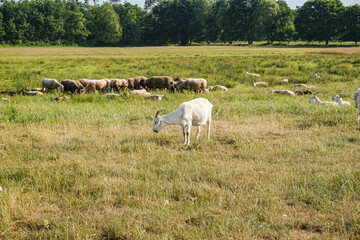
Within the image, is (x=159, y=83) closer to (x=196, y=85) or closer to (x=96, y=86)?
(x=196, y=85)

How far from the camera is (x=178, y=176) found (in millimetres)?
5840

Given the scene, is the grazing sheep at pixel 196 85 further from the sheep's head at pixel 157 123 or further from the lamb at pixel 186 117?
the sheep's head at pixel 157 123

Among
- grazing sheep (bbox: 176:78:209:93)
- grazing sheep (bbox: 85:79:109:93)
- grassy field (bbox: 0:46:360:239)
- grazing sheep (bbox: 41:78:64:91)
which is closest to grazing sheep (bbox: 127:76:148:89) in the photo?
grazing sheep (bbox: 85:79:109:93)

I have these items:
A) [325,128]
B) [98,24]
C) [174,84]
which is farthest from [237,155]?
[98,24]

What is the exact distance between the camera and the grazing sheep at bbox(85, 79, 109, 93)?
17.8 m

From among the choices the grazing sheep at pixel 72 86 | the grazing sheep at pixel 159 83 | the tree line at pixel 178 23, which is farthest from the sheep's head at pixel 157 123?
the tree line at pixel 178 23

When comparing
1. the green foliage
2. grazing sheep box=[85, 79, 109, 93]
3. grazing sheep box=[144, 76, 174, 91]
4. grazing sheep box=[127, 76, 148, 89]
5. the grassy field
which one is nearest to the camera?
the grassy field

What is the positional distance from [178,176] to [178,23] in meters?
103

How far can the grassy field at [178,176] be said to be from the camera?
13.9ft

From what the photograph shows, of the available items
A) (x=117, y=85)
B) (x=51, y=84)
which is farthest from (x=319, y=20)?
(x=51, y=84)

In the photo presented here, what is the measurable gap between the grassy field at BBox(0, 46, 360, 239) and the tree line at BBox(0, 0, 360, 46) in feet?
264

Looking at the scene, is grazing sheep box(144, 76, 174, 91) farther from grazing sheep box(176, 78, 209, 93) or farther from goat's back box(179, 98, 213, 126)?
goat's back box(179, 98, 213, 126)

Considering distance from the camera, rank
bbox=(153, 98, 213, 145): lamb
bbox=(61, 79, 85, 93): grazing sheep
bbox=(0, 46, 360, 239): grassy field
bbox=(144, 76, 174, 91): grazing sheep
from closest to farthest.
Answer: bbox=(0, 46, 360, 239): grassy field, bbox=(153, 98, 213, 145): lamb, bbox=(61, 79, 85, 93): grazing sheep, bbox=(144, 76, 174, 91): grazing sheep

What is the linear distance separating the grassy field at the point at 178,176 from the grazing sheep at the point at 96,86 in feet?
20.5
